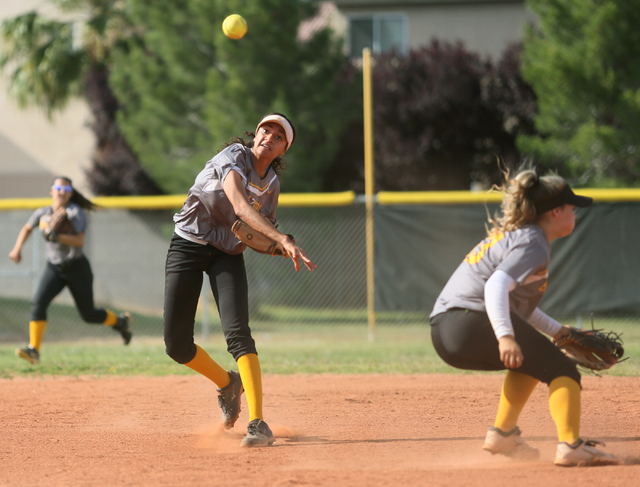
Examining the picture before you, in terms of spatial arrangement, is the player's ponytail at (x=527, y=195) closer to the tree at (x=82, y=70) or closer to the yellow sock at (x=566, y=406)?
the yellow sock at (x=566, y=406)

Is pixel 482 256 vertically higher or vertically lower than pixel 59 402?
higher

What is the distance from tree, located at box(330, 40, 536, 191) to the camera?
54.5 ft

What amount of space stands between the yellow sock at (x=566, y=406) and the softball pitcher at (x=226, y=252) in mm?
1675

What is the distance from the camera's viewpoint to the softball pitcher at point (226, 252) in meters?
4.34

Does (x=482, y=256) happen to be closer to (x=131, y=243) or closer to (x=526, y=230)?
(x=526, y=230)

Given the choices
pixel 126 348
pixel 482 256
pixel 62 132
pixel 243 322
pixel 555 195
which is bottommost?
pixel 126 348

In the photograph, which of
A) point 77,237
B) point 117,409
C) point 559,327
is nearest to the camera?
point 559,327

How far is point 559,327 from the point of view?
3924 mm

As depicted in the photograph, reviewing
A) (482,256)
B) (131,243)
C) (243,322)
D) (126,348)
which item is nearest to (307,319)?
(126,348)

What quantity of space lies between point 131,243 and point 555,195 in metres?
11.0

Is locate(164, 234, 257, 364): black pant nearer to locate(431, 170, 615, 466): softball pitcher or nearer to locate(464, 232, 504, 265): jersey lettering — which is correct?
locate(431, 170, 615, 466): softball pitcher

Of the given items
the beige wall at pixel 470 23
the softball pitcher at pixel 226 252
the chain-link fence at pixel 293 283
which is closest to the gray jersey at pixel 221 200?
the softball pitcher at pixel 226 252

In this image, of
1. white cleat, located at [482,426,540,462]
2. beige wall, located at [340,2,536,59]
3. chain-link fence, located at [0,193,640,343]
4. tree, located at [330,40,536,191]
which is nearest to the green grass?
chain-link fence, located at [0,193,640,343]

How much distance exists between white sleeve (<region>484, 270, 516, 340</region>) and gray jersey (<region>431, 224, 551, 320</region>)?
0.05 metres
